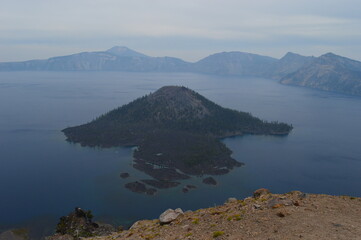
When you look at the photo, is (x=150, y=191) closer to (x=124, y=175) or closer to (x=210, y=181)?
(x=124, y=175)

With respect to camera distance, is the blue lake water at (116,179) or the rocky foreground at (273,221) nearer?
the rocky foreground at (273,221)

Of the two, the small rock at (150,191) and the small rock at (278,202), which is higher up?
the small rock at (278,202)

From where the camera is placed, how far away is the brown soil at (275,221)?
25516mm

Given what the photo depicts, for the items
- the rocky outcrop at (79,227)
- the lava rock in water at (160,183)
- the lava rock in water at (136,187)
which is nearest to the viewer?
the rocky outcrop at (79,227)

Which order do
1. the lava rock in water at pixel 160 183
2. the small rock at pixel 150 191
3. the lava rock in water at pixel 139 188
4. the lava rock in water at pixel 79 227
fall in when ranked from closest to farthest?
1. the lava rock in water at pixel 79 227
2. the small rock at pixel 150 191
3. the lava rock in water at pixel 139 188
4. the lava rock in water at pixel 160 183

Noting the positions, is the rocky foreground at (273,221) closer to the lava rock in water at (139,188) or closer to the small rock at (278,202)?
the small rock at (278,202)

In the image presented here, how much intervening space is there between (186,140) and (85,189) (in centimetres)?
8706

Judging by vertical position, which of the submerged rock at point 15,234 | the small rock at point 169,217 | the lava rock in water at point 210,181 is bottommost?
the submerged rock at point 15,234

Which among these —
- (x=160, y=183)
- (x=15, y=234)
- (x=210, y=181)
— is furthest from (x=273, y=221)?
(x=210, y=181)

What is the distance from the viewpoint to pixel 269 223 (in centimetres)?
2769

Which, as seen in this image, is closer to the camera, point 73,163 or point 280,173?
point 280,173

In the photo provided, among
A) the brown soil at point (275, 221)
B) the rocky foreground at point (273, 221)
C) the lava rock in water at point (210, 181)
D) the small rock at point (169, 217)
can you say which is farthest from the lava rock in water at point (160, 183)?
the brown soil at point (275, 221)

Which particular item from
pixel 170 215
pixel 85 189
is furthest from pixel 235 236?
pixel 85 189

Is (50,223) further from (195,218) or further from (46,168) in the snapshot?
(195,218)
